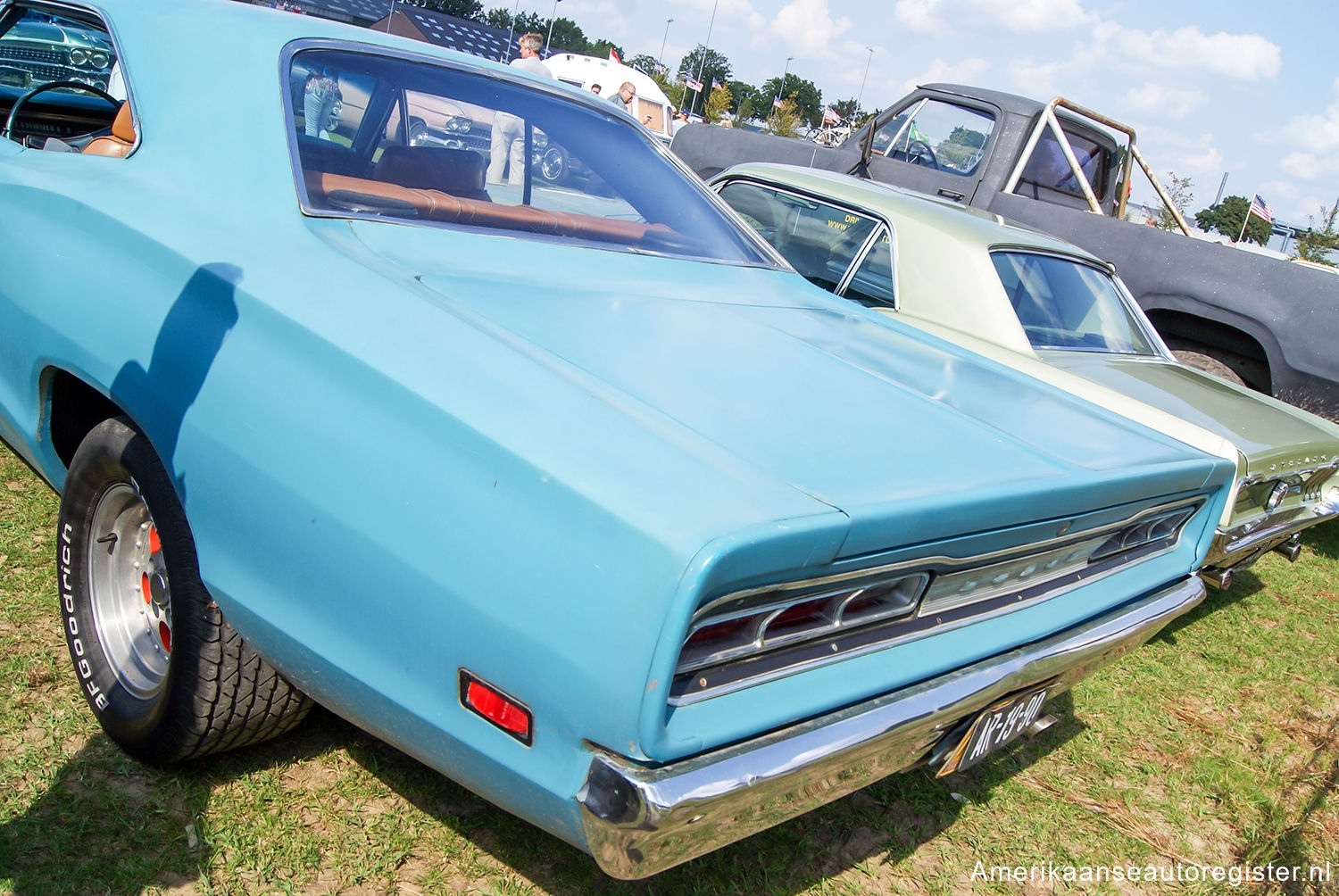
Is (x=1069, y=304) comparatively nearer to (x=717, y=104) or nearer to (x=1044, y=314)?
(x=1044, y=314)

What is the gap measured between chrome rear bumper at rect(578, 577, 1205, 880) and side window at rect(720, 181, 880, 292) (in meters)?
2.63

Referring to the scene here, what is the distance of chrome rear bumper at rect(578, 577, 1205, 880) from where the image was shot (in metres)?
1.28

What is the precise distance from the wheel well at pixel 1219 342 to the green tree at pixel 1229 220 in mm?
8513

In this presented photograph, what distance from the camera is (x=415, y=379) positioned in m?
1.47

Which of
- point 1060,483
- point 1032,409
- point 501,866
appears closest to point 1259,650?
point 1032,409

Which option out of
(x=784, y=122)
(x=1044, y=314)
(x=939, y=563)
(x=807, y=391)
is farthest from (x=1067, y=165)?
Result: (x=784, y=122)

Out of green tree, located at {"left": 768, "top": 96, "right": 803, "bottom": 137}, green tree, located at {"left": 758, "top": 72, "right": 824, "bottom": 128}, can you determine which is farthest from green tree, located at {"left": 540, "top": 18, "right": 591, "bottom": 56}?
green tree, located at {"left": 768, "top": 96, "right": 803, "bottom": 137}

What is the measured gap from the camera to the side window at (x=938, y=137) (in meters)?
6.39

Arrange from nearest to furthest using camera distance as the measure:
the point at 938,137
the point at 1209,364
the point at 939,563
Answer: the point at 939,563 → the point at 1209,364 → the point at 938,137

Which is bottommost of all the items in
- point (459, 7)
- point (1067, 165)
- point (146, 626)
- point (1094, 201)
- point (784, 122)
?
point (146, 626)

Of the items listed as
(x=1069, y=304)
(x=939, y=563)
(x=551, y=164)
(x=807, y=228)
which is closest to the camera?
(x=939, y=563)

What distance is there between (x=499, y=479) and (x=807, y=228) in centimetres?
341

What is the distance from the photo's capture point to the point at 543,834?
2086 millimetres

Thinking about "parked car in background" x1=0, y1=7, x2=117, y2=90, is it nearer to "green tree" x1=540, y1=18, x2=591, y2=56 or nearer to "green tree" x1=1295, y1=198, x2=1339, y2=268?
"green tree" x1=1295, y1=198, x2=1339, y2=268
